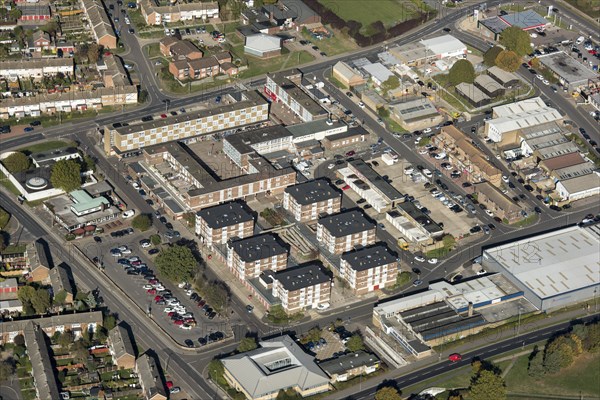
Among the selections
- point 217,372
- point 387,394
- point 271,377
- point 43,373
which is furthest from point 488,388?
point 43,373

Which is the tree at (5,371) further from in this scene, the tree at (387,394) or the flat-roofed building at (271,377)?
the tree at (387,394)

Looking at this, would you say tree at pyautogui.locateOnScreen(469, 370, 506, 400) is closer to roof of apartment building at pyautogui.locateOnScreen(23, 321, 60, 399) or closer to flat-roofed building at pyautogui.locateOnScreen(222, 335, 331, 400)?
flat-roofed building at pyautogui.locateOnScreen(222, 335, 331, 400)

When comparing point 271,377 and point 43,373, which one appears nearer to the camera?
point 43,373

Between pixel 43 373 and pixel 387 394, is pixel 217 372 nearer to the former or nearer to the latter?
pixel 43 373

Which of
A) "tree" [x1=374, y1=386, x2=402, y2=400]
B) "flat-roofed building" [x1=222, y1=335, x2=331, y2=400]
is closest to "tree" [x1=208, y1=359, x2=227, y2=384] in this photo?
"flat-roofed building" [x1=222, y1=335, x2=331, y2=400]

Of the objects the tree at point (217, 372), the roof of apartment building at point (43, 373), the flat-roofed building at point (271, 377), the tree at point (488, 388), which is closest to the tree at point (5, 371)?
the roof of apartment building at point (43, 373)
